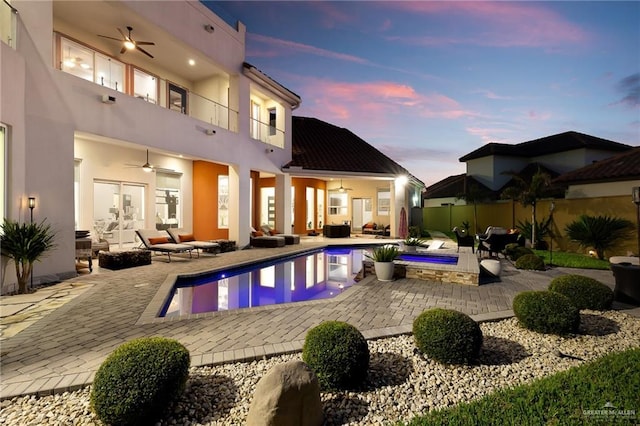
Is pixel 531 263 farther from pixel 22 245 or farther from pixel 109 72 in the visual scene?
pixel 109 72

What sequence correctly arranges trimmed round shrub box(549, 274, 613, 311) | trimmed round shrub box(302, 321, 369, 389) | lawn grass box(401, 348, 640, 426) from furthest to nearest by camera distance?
trimmed round shrub box(549, 274, 613, 311) → trimmed round shrub box(302, 321, 369, 389) → lawn grass box(401, 348, 640, 426)

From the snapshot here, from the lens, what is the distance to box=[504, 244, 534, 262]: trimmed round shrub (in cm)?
1074

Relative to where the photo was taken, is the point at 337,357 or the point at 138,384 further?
the point at 337,357

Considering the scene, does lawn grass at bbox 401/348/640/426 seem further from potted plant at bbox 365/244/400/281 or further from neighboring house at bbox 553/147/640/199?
A: neighboring house at bbox 553/147/640/199

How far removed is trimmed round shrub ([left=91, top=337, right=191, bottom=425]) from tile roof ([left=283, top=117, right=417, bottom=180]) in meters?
15.5

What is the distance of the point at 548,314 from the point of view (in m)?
4.25

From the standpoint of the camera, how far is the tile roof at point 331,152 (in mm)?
18625

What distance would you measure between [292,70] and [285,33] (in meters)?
2.93

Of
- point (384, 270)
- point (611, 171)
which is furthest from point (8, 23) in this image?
point (611, 171)

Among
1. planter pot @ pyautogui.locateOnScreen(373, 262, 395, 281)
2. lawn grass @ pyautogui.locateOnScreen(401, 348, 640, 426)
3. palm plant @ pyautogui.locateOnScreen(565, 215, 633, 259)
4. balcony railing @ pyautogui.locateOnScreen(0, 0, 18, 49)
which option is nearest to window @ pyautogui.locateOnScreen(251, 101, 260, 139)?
balcony railing @ pyautogui.locateOnScreen(0, 0, 18, 49)

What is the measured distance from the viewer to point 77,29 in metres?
10.6

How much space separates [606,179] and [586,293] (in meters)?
9.18

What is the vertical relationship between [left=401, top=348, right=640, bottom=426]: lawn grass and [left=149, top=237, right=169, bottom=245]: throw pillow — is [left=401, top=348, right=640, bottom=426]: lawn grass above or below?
below

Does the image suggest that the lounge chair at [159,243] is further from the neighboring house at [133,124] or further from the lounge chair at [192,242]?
the neighboring house at [133,124]
